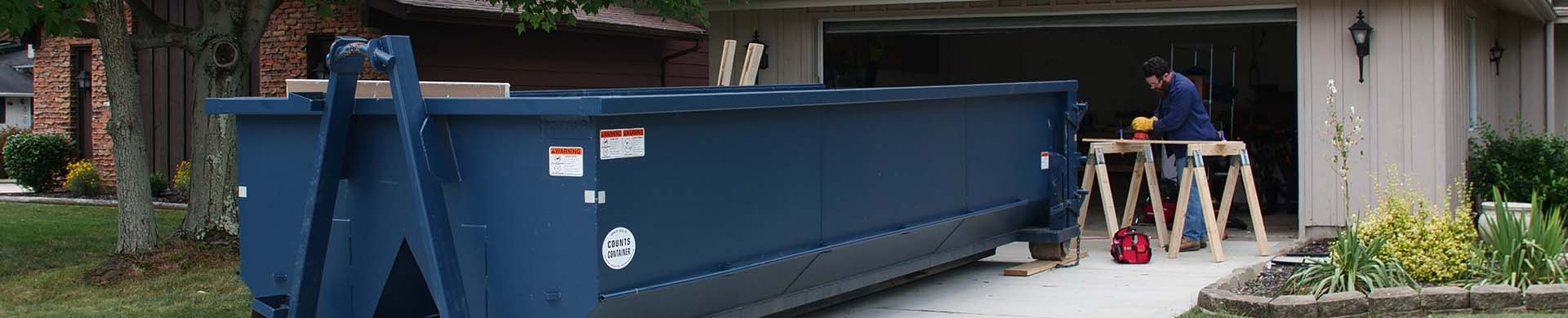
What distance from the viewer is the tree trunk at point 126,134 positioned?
9961 mm

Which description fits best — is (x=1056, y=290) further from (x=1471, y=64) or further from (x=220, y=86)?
(x=1471, y=64)

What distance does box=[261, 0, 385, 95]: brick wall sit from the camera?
1533 centimetres

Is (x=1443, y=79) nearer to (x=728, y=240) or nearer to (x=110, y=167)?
(x=728, y=240)

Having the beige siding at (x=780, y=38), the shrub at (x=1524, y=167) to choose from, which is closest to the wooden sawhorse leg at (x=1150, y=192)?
the beige siding at (x=780, y=38)

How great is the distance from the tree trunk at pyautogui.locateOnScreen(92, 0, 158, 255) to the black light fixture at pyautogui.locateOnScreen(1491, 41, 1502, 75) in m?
12.9

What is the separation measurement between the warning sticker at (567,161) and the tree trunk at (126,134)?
583 centimetres

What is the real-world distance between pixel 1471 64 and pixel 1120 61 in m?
9.27

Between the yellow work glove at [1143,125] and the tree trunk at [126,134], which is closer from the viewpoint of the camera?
the tree trunk at [126,134]

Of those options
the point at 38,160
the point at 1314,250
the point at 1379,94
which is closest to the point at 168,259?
the point at 1314,250

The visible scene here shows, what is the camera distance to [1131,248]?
10070 millimetres

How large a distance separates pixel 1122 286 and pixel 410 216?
4.80m

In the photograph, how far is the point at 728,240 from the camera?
636cm

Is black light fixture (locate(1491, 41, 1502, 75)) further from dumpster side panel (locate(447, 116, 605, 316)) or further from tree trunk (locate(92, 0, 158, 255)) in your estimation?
tree trunk (locate(92, 0, 158, 255))

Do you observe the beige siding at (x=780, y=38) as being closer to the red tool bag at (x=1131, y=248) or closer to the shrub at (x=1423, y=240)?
the red tool bag at (x=1131, y=248)
